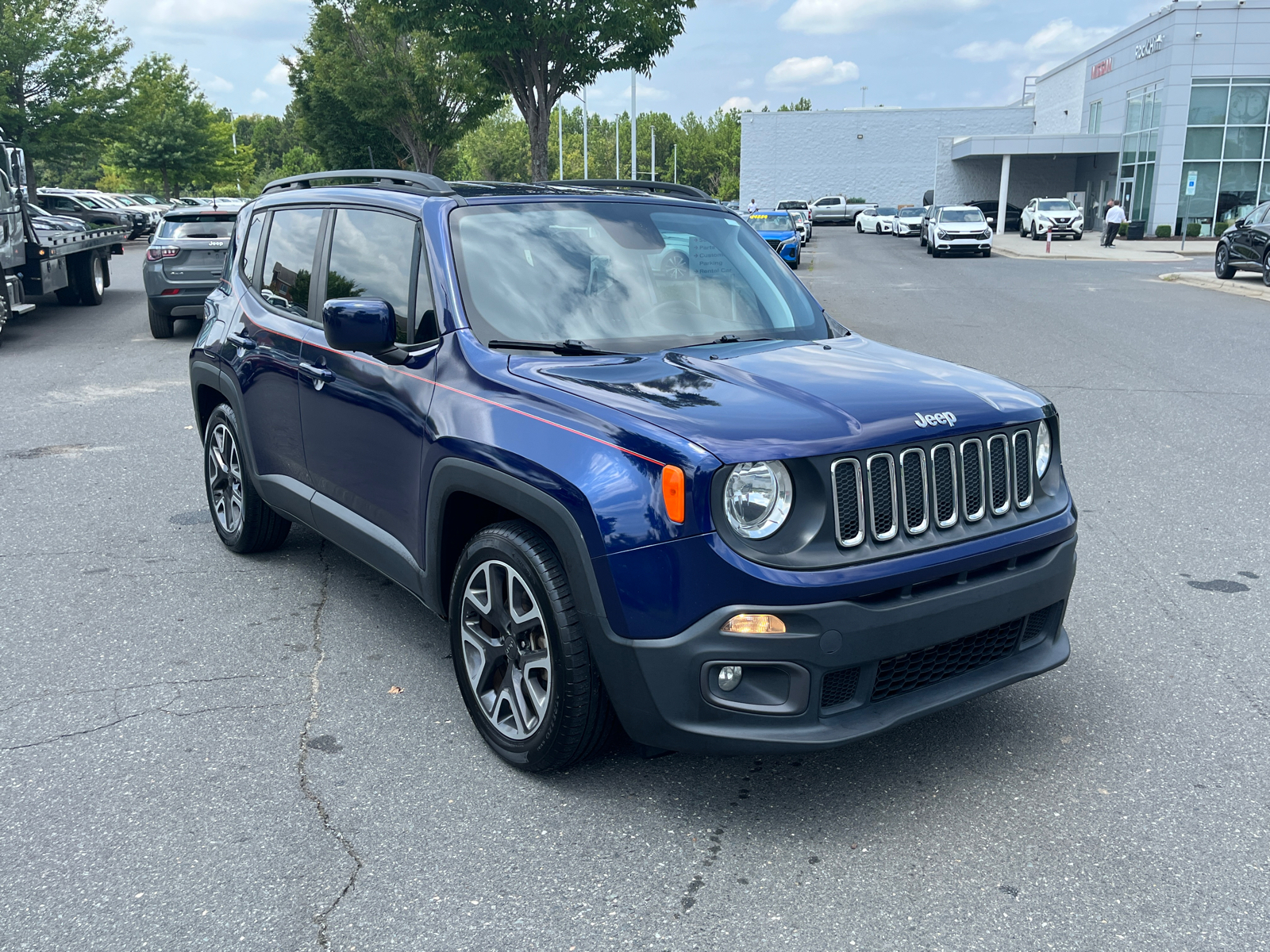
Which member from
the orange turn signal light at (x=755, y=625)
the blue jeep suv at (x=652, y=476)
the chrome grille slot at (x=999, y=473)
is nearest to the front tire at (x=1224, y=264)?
the blue jeep suv at (x=652, y=476)

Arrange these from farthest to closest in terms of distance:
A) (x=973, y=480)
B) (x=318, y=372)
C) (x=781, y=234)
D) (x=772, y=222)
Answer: (x=772, y=222)
(x=781, y=234)
(x=318, y=372)
(x=973, y=480)

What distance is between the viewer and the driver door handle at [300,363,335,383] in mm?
4395

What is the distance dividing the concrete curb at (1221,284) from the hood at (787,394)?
17977 millimetres

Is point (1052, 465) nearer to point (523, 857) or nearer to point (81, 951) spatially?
point (523, 857)

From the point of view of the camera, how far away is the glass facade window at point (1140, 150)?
42.8 m

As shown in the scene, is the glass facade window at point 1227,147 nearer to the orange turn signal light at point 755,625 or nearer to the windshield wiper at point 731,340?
the windshield wiper at point 731,340

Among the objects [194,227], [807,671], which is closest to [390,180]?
[807,671]

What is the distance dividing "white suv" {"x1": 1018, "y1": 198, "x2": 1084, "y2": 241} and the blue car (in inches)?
614

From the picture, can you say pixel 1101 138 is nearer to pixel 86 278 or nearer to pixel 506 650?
pixel 86 278

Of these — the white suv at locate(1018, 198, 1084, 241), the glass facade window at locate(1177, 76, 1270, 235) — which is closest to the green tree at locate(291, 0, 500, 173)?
the white suv at locate(1018, 198, 1084, 241)

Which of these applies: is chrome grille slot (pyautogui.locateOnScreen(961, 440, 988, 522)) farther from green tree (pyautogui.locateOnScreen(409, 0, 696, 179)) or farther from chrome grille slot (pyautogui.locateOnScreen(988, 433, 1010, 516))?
green tree (pyautogui.locateOnScreen(409, 0, 696, 179))

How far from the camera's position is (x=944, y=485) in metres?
3.18

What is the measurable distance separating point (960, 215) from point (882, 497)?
35.3 m

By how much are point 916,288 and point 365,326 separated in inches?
804
